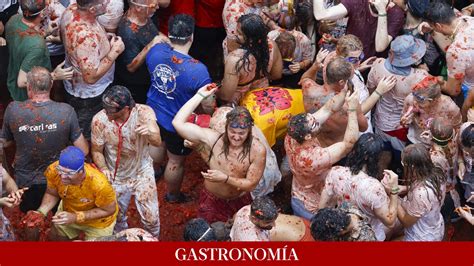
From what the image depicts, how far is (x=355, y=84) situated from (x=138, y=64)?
7.00 ft

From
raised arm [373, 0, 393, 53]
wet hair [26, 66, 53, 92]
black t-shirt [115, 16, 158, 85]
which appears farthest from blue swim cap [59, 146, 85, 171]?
raised arm [373, 0, 393, 53]

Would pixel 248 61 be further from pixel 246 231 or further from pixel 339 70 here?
pixel 246 231

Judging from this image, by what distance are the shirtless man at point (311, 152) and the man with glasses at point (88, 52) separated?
1.98m

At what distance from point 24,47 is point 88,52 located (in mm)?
581

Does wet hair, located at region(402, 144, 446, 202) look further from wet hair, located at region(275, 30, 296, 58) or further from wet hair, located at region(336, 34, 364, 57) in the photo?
wet hair, located at region(275, 30, 296, 58)

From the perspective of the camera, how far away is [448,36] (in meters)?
8.23

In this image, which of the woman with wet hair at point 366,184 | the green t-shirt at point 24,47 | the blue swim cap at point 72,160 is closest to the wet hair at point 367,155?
the woman with wet hair at point 366,184

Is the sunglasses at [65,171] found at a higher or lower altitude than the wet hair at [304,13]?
higher

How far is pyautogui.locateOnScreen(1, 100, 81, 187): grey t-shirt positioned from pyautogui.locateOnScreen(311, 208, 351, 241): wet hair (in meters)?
2.29

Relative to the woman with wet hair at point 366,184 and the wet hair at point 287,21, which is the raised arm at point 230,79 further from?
the woman with wet hair at point 366,184

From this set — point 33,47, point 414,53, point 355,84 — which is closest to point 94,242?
point 33,47

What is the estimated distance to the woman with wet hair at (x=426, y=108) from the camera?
7.45 m

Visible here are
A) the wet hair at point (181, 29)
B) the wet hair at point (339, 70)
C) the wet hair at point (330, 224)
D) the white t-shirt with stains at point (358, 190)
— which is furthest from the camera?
the wet hair at point (181, 29)

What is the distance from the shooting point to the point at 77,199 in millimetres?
6809
